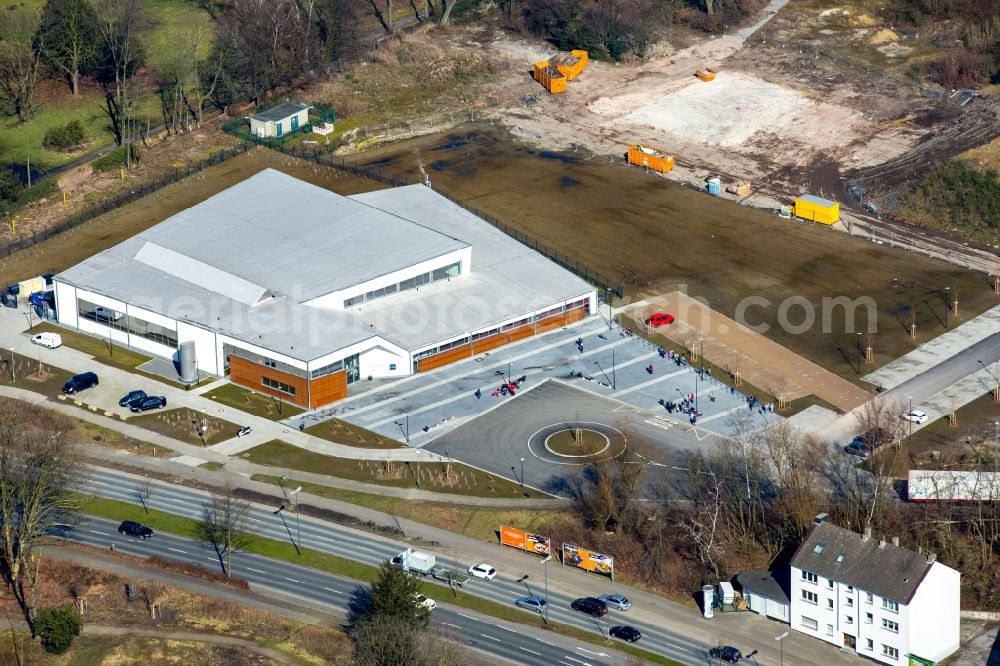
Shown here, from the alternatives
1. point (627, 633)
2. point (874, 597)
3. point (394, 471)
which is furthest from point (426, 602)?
point (874, 597)

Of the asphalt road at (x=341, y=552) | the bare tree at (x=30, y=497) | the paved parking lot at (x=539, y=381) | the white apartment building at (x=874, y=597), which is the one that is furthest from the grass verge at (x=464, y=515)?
the bare tree at (x=30, y=497)

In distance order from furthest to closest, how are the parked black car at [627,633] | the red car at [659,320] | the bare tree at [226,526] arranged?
1. the red car at [659,320]
2. the bare tree at [226,526]
3. the parked black car at [627,633]

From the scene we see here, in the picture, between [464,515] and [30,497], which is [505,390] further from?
[30,497]

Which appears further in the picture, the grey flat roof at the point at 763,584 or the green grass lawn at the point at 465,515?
the green grass lawn at the point at 465,515

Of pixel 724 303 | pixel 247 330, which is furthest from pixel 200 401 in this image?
pixel 724 303

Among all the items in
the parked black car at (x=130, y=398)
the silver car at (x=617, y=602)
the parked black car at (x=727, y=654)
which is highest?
the parked black car at (x=130, y=398)

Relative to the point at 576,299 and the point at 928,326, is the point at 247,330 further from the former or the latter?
the point at 928,326

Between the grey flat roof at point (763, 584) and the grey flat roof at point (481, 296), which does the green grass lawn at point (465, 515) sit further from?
the grey flat roof at point (481, 296)
